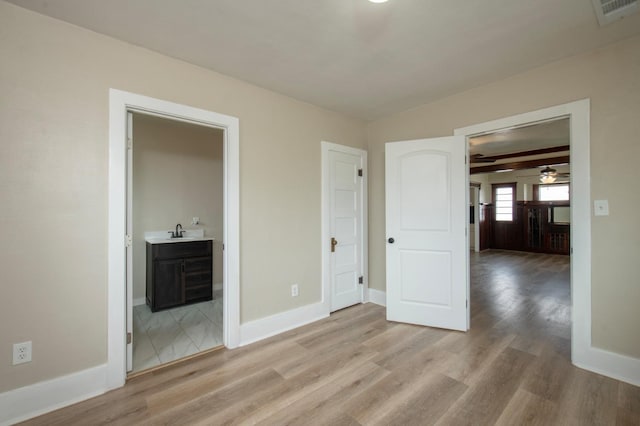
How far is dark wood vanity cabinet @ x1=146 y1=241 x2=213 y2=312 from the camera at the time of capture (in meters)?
3.46

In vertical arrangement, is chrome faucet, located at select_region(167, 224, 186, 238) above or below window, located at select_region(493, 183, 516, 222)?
below

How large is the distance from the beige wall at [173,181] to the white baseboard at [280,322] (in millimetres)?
2034

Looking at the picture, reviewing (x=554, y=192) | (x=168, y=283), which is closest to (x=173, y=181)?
(x=168, y=283)

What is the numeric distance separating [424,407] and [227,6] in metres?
A: 2.86

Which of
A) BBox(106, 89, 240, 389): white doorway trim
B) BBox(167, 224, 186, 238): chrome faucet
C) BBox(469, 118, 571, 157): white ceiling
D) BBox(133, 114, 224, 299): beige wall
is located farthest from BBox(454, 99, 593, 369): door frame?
BBox(167, 224, 186, 238): chrome faucet

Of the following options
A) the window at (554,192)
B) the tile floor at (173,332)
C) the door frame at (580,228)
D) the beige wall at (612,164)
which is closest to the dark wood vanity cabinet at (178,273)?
the tile floor at (173,332)

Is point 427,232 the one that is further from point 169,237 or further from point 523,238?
point 523,238

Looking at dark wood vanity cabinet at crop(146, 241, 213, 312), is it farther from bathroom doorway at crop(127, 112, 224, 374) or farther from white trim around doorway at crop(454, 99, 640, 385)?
white trim around doorway at crop(454, 99, 640, 385)

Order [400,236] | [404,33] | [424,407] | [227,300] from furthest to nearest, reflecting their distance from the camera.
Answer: [400,236]
[227,300]
[404,33]
[424,407]

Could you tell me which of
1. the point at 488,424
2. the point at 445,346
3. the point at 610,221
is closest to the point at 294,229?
the point at 445,346

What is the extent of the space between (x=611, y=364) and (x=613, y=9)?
251cm

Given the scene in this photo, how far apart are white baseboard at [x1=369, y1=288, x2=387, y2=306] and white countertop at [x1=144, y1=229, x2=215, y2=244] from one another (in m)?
2.42

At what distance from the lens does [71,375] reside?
181 cm

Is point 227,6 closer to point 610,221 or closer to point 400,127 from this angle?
point 400,127
